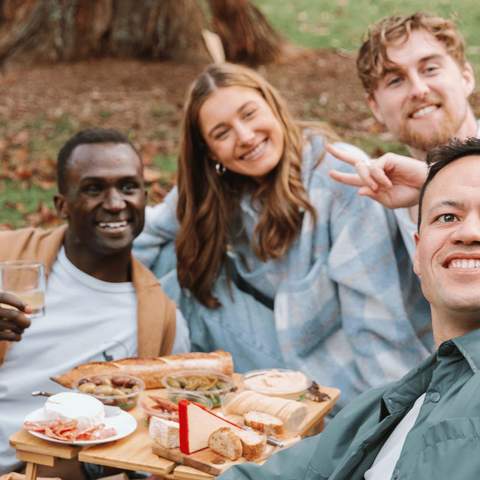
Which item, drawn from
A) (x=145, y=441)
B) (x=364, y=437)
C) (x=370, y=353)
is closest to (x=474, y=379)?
(x=364, y=437)

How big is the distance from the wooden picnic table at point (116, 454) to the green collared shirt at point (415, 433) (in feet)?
1.07

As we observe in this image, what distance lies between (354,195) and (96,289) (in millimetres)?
1379

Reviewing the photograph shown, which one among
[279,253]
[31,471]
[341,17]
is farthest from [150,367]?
[341,17]

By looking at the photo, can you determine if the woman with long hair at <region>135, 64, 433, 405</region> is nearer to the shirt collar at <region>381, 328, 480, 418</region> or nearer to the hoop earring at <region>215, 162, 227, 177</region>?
the hoop earring at <region>215, 162, 227, 177</region>

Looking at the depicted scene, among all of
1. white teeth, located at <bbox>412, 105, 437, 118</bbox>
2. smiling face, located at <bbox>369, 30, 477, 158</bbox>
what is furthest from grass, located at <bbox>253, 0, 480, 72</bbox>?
white teeth, located at <bbox>412, 105, 437, 118</bbox>

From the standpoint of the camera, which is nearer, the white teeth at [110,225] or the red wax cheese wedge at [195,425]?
the red wax cheese wedge at [195,425]

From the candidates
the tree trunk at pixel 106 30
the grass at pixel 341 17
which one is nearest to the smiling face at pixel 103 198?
the tree trunk at pixel 106 30

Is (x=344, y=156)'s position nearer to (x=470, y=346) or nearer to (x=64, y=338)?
(x=64, y=338)

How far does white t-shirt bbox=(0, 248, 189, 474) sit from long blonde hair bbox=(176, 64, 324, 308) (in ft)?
1.80

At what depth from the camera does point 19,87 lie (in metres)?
10.7

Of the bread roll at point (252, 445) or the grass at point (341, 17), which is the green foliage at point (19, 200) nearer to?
the bread roll at point (252, 445)

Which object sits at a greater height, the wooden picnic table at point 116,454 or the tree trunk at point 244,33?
the tree trunk at point 244,33

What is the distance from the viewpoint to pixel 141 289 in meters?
4.26

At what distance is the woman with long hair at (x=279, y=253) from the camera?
14.4 ft
